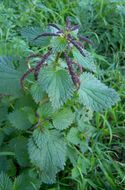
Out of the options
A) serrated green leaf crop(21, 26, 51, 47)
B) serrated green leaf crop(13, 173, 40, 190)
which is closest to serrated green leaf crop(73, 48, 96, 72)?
serrated green leaf crop(21, 26, 51, 47)

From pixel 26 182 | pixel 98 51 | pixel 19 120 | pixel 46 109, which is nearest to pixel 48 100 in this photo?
pixel 46 109

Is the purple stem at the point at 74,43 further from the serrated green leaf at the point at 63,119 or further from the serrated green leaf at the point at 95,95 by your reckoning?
the serrated green leaf at the point at 63,119

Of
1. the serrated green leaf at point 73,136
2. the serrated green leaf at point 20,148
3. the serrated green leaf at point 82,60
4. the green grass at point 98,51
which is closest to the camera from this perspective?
the serrated green leaf at point 82,60

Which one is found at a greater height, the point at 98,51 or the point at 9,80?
the point at 9,80

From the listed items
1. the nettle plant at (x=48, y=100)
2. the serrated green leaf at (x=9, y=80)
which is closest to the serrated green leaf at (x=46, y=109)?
the nettle plant at (x=48, y=100)

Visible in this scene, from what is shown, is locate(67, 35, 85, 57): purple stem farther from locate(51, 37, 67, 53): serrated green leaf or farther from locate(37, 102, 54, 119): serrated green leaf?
locate(37, 102, 54, 119): serrated green leaf

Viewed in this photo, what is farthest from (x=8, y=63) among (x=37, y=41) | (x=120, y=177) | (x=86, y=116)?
(x=120, y=177)

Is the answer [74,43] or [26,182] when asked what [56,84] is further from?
[26,182]
